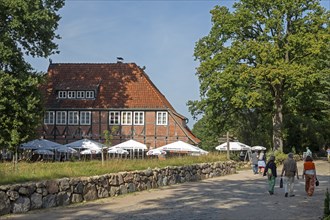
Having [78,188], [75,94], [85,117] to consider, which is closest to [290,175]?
[78,188]

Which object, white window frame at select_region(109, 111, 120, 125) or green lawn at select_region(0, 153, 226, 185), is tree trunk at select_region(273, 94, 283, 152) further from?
green lawn at select_region(0, 153, 226, 185)

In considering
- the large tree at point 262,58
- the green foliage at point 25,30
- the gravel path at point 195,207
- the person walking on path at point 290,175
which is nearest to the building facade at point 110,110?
the large tree at point 262,58

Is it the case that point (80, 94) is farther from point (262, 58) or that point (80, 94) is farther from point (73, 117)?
point (262, 58)

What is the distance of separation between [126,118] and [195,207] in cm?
3504

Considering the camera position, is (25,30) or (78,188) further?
(25,30)

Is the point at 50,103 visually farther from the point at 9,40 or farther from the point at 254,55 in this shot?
the point at 254,55

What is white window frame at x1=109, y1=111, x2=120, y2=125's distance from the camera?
1949 inches

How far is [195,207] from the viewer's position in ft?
48.4

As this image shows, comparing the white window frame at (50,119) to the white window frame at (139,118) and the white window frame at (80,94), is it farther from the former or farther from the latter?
the white window frame at (139,118)

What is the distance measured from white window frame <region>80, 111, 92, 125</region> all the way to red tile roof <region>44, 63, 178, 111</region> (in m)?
0.75

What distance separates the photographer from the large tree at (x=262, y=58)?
41.3 metres

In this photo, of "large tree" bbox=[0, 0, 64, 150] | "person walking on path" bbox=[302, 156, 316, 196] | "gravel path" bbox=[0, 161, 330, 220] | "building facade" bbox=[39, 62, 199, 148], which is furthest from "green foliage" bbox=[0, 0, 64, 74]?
"person walking on path" bbox=[302, 156, 316, 196]

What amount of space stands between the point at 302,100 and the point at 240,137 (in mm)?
13416

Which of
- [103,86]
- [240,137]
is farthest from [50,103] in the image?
[240,137]
